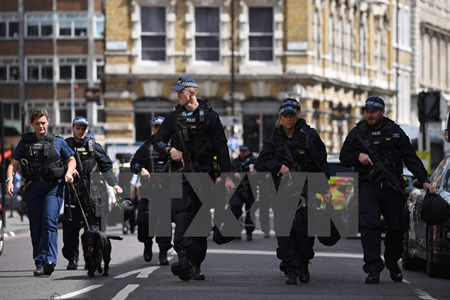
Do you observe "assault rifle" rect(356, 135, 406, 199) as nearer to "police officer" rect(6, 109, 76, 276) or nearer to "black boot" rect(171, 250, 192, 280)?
"black boot" rect(171, 250, 192, 280)

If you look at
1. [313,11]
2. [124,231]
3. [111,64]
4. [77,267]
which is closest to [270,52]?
[313,11]

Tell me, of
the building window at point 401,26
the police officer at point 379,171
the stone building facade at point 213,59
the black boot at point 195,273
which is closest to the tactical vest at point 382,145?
the police officer at point 379,171

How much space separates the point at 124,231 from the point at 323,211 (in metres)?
16.1

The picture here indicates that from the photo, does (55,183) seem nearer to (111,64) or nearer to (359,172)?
(359,172)

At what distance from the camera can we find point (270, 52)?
5800cm

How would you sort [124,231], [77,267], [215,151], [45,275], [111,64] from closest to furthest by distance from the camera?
1. [215,151]
2. [45,275]
3. [77,267]
4. [124,231]
5. [111,64]

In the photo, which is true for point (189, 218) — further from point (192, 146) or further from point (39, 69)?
point (39, 69)

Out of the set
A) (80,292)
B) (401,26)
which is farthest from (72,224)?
(401,26)

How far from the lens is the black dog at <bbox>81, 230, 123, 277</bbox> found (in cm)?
1697

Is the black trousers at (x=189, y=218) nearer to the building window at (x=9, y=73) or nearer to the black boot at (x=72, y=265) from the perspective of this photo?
the black boot at (x=72, y=265)

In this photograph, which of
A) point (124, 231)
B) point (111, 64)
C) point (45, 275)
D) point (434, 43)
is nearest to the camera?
point (45, 275)

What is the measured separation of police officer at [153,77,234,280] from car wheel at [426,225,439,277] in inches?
109

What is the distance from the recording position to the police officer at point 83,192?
1845 cm

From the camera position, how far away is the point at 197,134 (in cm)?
1605
